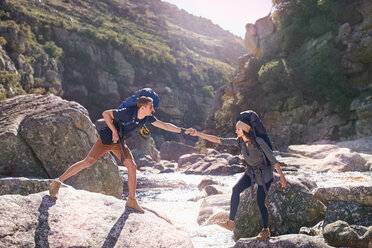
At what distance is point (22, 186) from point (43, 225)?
2.64 meters

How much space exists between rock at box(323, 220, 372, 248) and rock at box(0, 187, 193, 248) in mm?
2253

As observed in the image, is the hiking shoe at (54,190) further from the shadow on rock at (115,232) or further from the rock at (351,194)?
the rock at (351,194)

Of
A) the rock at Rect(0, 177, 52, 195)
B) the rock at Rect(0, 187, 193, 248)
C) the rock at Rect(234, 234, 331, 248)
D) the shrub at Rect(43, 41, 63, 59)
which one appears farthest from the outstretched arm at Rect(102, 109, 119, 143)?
the shrub at Rect(43, 41, 63, 59)

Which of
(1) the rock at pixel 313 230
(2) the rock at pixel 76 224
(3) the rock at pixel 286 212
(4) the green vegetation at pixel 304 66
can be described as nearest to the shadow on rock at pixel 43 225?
(2) the rock at pixel 76 224

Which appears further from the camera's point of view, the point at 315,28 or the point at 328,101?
the point at 315,28

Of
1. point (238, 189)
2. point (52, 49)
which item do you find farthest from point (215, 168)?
point (52, 49)

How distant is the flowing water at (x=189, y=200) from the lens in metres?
7.02

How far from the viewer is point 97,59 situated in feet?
232

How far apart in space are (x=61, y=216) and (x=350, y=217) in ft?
15.9

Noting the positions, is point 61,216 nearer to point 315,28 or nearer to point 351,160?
point 351,160

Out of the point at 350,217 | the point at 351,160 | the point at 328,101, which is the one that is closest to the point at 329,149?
the point at 351,160

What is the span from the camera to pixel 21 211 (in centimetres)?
417

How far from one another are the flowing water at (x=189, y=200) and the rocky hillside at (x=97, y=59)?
21.1 metres

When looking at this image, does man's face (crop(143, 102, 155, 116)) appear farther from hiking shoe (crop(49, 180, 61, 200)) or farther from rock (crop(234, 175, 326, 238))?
rock (crop(234, 175, 326, 238))
